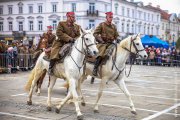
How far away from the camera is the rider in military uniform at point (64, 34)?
898cm

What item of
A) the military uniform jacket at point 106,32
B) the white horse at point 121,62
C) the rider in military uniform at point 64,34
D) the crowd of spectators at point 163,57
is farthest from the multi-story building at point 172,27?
the rider in military uniform at point 64,34

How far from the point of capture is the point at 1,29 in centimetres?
5759

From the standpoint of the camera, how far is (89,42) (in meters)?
8.20

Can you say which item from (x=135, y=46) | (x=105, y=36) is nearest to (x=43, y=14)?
(x=105, y=36)

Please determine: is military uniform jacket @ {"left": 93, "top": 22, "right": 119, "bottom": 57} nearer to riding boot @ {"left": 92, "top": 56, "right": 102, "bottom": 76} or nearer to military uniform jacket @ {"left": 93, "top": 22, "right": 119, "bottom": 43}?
military uniform jacket @ {"left": 93, "top": 22, "right": 119, "bottom": 43}

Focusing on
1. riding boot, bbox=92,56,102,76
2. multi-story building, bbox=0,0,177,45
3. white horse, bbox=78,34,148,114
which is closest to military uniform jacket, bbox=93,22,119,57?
riding boot, bbox=92,56,102,76

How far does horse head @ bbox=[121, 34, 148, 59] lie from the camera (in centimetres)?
920

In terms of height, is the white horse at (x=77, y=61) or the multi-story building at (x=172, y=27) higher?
the multi-story building at (x=172, y=27)

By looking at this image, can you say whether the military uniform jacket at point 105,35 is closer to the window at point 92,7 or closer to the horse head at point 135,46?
the horse head at point 135,46

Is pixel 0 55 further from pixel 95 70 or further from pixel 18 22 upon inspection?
pixel 18 22

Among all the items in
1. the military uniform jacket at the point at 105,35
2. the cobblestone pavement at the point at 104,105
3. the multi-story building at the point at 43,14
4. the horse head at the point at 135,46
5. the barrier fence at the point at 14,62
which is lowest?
the cobblestone pavement at the point at 104,105

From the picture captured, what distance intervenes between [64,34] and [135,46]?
83.2 inches

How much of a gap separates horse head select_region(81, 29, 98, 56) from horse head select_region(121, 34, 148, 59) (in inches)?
58.8

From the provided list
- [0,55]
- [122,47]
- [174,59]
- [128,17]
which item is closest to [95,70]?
[122,47]
